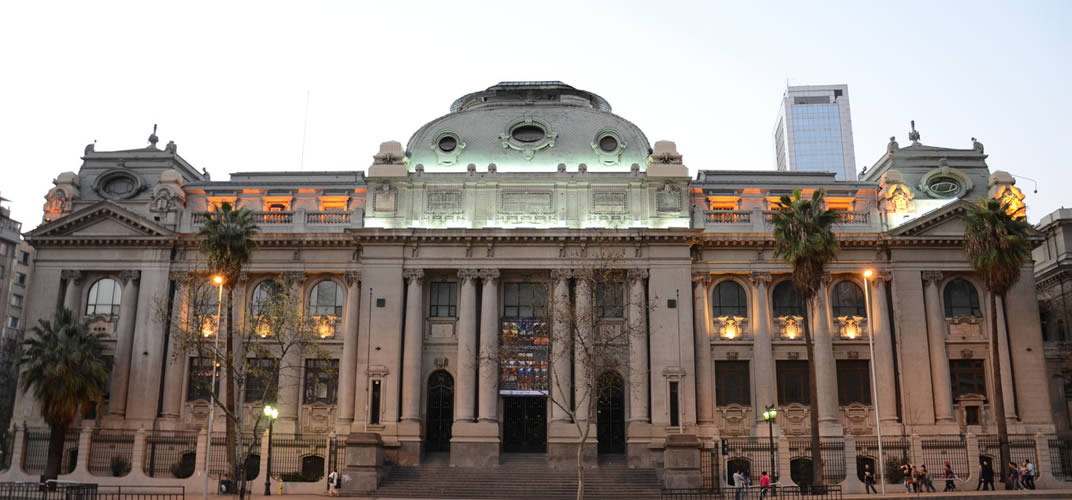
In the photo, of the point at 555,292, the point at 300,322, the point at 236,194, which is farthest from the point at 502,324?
the point at 236,194

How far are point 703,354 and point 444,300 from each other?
45.7ft

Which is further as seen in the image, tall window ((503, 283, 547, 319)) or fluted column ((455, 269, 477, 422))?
tall window ((503, 283, 547, 319))

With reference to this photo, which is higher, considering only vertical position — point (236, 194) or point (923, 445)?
point (236, 194)

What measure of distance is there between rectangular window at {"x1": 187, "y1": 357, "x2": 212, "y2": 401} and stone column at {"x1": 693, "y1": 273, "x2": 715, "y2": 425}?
2527cm

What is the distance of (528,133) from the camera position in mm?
Answer: 50656

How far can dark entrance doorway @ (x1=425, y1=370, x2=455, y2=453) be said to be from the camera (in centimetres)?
4609

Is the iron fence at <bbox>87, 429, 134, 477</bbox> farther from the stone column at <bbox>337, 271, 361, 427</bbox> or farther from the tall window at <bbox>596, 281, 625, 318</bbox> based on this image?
the tall window at <bbox>596, 281, 625, 318</bbox>

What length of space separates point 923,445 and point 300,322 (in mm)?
29952

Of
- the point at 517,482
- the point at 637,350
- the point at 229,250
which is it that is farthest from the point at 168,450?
the point at 637,350

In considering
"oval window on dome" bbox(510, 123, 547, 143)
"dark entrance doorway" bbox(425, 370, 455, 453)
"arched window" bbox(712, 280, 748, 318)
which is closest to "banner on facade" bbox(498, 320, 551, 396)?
"dark entrance doorway" bbox(425, 370, 455, 453)

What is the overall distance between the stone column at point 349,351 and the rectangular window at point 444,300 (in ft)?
12.9

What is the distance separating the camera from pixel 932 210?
159 ft

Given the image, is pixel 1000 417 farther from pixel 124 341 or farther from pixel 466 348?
pixel 124 341

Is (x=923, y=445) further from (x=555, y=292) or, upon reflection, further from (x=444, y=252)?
(x=444, y=252)
